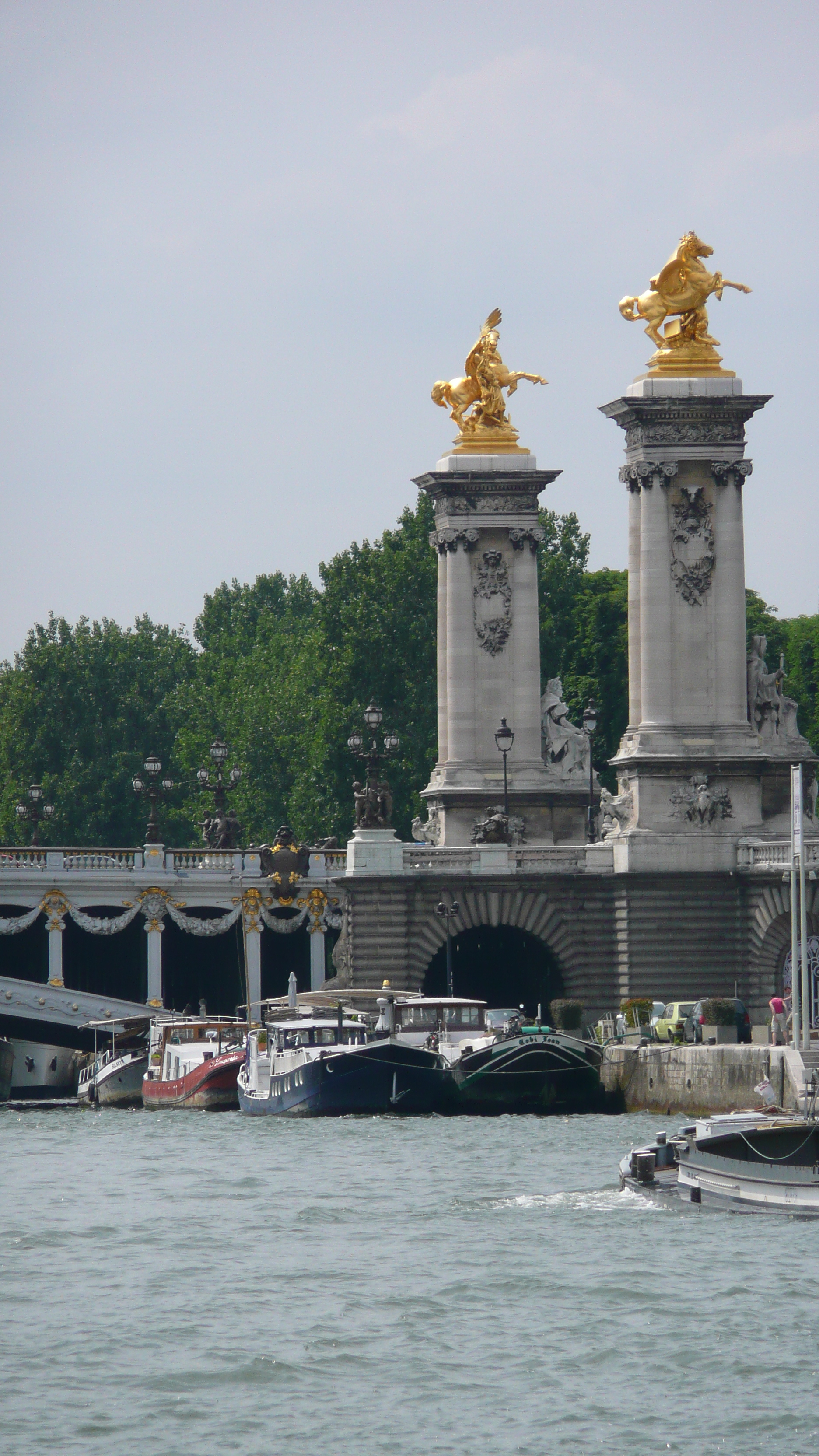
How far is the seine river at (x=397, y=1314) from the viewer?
3331 centimetres

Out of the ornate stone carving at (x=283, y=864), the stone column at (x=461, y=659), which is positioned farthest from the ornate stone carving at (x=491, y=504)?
the ornate stone carving at (x=283, y=864)

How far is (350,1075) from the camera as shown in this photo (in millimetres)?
65750

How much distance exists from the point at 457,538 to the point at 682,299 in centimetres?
960

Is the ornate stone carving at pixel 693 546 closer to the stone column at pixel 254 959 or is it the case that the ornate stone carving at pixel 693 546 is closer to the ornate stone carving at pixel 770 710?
the ornate stone carving at pixel 770 710

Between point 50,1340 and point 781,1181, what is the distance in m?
11.7

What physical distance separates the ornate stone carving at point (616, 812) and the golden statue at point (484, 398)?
1167 centimetres

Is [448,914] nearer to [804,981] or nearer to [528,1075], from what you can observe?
[528,1075]

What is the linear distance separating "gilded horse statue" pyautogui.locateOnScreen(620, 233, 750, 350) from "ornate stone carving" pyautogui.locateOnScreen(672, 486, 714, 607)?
3.98 meters

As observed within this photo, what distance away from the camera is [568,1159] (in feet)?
179

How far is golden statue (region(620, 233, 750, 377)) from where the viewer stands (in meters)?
77.2

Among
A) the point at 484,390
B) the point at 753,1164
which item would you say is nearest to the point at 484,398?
the point at 484,390

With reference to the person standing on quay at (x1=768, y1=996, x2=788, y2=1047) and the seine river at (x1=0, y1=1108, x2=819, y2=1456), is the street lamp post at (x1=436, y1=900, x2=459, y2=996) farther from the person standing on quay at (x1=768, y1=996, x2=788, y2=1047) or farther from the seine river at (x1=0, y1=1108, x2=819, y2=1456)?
the seine river at (x1=0, y1=1108, x2=819, y2=1456)

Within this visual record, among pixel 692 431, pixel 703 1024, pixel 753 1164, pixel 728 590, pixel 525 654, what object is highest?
pixel 692 431

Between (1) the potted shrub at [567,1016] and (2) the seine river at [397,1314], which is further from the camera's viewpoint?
(1) the potted shrub at [567,1016]
